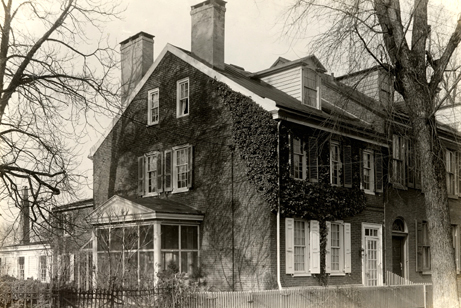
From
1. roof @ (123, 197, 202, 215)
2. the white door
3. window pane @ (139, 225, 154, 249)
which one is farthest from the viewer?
the white door

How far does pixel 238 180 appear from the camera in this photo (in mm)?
20641

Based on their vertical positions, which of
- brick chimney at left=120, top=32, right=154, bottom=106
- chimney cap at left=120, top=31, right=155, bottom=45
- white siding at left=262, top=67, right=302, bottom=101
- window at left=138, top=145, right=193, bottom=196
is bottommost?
window at left=138, top=145, right=193, bottom=196

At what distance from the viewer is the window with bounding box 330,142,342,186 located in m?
22.3

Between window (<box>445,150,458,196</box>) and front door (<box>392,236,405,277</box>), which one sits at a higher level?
window (<box>445,150,458,196</box>)

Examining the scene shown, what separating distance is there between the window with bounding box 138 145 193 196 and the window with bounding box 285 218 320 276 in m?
4.56

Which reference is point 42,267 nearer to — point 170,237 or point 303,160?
point 170,237

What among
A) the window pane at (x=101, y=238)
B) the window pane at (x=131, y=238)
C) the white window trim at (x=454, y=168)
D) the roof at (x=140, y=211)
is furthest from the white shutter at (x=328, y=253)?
the white window trim at (x=454, y=168)

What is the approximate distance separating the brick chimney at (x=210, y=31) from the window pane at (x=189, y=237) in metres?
6.49

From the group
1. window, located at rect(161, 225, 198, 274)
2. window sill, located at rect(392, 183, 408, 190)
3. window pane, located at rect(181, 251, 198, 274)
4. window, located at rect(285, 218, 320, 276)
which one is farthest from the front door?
window, located at rect(161, 225, 198, 274)

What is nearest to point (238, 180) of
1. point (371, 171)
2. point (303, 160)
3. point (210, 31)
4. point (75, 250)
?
point (303, 160)

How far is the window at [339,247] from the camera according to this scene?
21.8m

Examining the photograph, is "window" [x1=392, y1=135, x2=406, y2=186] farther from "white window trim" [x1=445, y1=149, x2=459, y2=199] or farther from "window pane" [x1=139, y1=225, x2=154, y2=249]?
"window pane" [x1=139, y1=225, x2=154, y2=249]

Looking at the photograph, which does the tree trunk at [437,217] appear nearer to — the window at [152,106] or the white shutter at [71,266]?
the window at [152,106]

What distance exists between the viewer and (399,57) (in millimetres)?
14953
